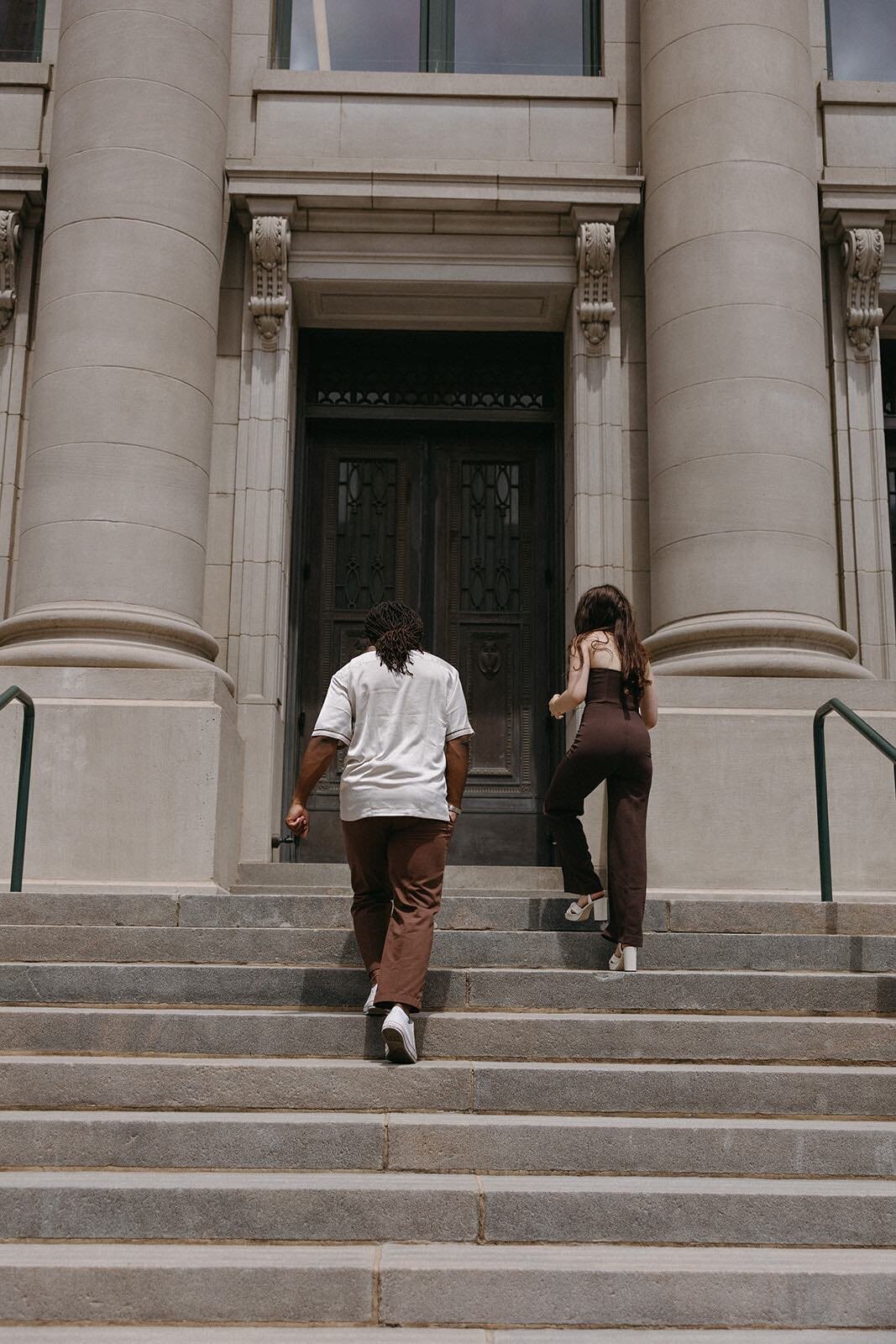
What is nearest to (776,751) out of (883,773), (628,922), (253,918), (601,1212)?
(883,773)

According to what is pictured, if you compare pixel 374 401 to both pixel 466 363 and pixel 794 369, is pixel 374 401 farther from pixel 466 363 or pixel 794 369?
pixel 794 369

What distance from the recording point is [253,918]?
7.52 metres

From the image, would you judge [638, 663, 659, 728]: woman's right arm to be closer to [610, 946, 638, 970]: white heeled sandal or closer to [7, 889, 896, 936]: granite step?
[7, 889, 896, 936]: granite step

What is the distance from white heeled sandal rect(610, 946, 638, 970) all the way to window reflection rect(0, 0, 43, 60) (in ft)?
32.4

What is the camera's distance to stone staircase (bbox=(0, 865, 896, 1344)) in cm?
438

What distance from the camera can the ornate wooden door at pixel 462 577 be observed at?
11781mm

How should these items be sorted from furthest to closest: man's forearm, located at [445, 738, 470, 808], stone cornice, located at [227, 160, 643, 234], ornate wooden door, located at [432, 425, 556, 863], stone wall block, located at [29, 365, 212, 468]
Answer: ornate wooden door, located at [432, 425, 556, 863] < stone cornice, located at [227, 160, 643, 234] < stone wall block, located at [29, 365, 212, 468] < man's forearm, located at [445, 738, 470, 808]

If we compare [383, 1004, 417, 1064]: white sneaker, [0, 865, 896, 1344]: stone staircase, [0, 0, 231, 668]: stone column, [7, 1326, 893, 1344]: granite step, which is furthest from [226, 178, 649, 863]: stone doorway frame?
[7, 1326, 893, 1344]: granite step

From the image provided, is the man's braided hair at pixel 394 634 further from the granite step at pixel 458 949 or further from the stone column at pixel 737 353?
the stone column at pixel 737 353

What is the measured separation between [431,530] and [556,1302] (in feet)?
28.0

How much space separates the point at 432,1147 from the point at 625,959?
1.77m

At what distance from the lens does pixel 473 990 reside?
6.36m

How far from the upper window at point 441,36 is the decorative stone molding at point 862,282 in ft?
9.56

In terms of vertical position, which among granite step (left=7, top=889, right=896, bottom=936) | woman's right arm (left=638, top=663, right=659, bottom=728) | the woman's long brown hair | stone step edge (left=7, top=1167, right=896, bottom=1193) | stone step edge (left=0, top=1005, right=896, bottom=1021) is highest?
the woman's long brown hair
